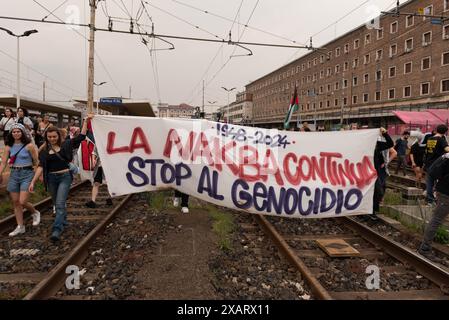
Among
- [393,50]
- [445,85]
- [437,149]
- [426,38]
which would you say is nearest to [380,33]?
[393,50]

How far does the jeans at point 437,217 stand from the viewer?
4.89 metres

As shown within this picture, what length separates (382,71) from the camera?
52.1m

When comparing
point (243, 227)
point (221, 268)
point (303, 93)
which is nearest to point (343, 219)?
point (243, 227)

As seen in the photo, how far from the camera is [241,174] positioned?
17.3 ft

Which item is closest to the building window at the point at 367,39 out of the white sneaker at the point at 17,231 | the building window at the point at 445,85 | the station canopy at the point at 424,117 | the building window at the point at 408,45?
the building window at the point at 408,45

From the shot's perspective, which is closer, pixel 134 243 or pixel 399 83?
pixel 134 243

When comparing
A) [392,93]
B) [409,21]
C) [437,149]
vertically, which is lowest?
[437,149]

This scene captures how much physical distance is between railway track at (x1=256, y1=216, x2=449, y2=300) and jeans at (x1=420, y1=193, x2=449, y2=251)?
0.36 meters

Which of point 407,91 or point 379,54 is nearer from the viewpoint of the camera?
point 407,91

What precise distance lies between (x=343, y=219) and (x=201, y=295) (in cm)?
407

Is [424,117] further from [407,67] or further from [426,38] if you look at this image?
[407,67]

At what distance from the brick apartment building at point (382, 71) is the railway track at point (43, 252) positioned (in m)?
27.6

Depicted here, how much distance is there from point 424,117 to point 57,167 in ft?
58.1
